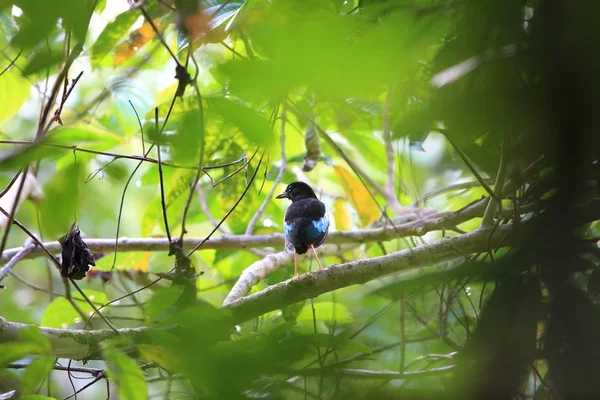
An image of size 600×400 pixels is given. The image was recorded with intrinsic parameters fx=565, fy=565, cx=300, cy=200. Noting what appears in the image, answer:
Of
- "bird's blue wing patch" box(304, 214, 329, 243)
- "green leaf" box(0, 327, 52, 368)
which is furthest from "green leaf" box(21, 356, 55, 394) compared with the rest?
"bird's blue wing patch" box(304, 214, 329, 243)

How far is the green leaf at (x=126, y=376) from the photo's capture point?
0.84 meters

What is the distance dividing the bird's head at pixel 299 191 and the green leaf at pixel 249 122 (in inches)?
96.4

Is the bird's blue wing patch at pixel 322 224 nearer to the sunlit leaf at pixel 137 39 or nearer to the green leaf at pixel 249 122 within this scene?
the sunlit leaf at pixel 137 39

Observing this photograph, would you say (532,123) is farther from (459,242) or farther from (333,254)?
(333,254)

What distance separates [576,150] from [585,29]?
13 centimetres

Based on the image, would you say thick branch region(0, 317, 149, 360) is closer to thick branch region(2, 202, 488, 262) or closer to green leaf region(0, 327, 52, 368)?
green leaf region(0, 327, 52, 368)

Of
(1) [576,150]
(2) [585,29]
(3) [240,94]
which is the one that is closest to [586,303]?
(1) [576,150]

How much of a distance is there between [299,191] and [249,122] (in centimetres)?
252

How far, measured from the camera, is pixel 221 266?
11.2 ft

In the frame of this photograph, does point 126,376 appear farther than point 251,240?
No

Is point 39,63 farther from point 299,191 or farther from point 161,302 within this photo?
point 299,191

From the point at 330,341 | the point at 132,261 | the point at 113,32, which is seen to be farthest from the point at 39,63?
the point at 132,261

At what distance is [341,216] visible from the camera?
12.0 ft

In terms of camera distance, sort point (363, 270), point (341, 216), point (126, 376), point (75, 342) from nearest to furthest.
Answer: point (126, 376), point (75, 342), point (363, 270), point (341, 216)
